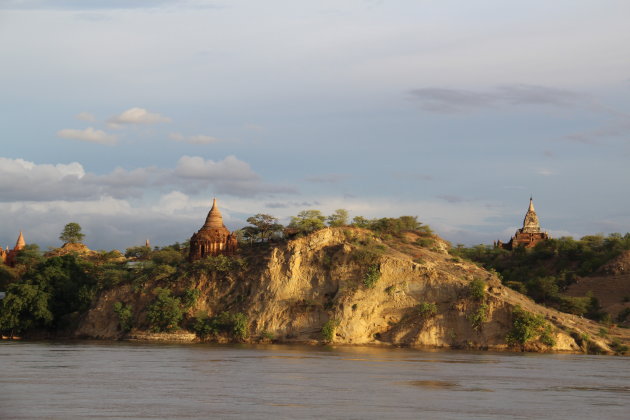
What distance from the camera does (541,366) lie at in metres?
51.2

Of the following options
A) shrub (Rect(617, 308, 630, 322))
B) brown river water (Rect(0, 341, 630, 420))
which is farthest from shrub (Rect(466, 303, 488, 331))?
shrub (Rect(617, 308, 630, 322))

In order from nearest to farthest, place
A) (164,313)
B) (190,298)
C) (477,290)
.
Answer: (477,290)
(164,313)
(190,298)

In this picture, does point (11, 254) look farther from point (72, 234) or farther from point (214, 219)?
point (214, 219)

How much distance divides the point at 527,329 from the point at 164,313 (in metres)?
29.3

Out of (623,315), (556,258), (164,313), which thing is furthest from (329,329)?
(556,258)

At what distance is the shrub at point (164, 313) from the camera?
73688 mm

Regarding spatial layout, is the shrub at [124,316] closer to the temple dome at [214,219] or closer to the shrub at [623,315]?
the temple dome at [214,219]

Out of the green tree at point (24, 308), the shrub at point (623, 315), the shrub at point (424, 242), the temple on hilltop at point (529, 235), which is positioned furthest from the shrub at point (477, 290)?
the temple on hilltop at point (529, 235)

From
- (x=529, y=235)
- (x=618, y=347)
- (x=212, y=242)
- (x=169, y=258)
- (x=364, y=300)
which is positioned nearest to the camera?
(x=618, y=347)

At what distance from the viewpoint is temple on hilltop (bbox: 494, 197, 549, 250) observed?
449 ft

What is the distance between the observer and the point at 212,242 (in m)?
78.9

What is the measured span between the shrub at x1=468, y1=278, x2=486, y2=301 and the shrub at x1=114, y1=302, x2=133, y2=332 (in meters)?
29.1

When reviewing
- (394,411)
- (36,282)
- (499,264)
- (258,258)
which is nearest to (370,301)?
(258,258)

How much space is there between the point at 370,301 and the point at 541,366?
20284 millimetres
